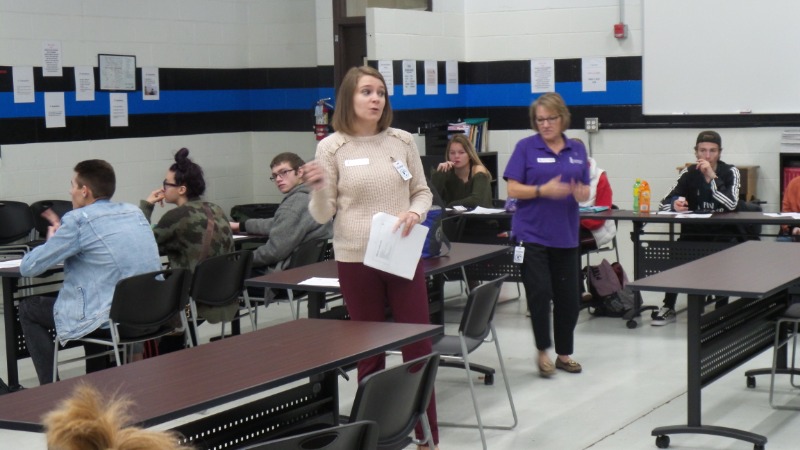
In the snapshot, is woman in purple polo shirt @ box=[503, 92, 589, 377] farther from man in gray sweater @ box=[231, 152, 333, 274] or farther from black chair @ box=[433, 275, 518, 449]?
man in gray sweater @ box=[231, 152, 333, 274]

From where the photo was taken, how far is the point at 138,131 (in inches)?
362

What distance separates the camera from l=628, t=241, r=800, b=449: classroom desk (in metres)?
4.34

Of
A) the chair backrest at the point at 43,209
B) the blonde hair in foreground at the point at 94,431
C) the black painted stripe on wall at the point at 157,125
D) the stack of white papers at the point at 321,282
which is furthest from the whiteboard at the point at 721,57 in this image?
the blonde hair in foreground at the point at 94,431

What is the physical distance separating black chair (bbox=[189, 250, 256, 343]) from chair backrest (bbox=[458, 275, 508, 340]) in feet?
5.47

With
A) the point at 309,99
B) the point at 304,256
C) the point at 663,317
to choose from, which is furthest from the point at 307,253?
the point at 309,99

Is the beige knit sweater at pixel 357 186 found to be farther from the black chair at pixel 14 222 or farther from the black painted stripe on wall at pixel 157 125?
the black painted stripe on wall at pixel 157 125

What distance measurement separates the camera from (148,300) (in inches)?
197

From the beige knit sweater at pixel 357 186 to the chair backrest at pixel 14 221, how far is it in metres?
4.33

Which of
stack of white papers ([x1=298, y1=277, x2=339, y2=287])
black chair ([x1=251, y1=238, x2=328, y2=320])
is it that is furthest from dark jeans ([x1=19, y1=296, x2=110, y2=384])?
stack of white papers ([x1=298, y1=277, x2=339, y2=287])

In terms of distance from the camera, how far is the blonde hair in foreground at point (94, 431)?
1441 mm

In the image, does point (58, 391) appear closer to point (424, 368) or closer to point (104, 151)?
point (424, 368)

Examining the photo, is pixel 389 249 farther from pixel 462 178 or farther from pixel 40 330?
pixel 462 178

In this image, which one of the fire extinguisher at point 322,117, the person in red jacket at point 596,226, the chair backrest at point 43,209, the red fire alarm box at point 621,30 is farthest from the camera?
the fire extinguisher at point 322,117

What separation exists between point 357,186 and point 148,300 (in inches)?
58.6
